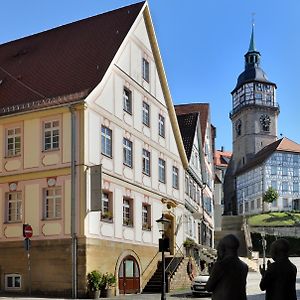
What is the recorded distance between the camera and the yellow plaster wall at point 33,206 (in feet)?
84.1

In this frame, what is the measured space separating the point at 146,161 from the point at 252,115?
86757 millimetres

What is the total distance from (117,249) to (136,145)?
211 inches

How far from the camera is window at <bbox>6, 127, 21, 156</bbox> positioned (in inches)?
1053

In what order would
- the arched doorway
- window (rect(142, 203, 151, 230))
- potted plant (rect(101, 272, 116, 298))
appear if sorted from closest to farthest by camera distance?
potted plant (rect(101, 272, 116, 298))
the arched doorway
window (rect(142, 203, 151, 230))

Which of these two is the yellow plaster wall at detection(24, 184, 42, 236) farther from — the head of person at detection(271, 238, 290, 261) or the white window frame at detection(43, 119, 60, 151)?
the head of person at detection(271, 238, 290, 261)

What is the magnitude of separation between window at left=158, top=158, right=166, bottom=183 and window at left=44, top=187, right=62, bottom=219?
9140 millimetres

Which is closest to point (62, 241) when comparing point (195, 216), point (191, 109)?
point (195, 216)

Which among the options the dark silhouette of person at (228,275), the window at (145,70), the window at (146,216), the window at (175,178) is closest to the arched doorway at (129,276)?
the window at (146,216)

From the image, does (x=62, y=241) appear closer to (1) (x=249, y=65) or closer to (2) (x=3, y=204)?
(2) (x=3, y=204)

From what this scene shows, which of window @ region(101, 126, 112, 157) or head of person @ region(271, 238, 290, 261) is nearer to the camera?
head of person @ region(271, 238, 290, 261)

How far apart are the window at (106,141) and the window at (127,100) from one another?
2.40 metres

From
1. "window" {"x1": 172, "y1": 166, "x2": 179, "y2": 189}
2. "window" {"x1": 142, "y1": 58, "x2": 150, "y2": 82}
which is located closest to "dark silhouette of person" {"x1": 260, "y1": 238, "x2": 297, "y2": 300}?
"window" {"x1": 142, "y1": 58, "x2": 150, "y2": 82}

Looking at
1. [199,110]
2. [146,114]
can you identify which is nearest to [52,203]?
[146,114]

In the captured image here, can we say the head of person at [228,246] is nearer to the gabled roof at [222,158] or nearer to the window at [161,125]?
the window at [161,125]
